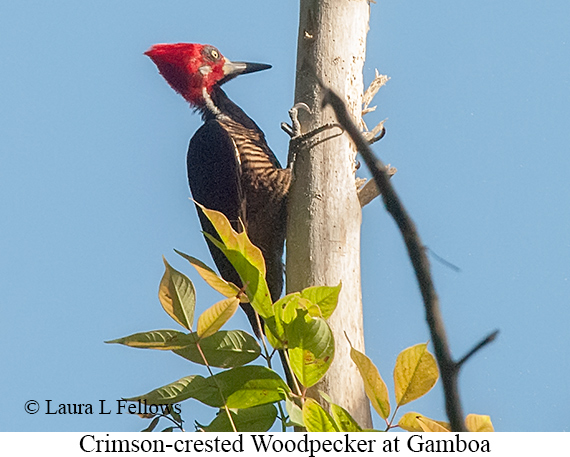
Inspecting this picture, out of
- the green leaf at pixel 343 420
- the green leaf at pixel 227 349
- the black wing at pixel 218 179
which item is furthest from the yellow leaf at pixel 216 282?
the black wing at pixel 218 179

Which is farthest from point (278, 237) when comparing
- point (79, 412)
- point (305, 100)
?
point (79, 412)

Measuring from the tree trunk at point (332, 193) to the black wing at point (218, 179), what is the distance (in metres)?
0.90

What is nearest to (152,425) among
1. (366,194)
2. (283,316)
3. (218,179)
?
(283,316)

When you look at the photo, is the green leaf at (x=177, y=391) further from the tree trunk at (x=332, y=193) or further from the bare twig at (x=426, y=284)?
the bare twig at (x=426, y=284)

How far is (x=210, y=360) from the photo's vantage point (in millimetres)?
1711

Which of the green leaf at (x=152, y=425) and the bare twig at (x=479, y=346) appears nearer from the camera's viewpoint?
the bare twig at (x=479, y=346)

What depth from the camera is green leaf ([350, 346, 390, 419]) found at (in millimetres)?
1563

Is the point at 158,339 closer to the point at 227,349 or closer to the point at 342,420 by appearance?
the point at 227,349

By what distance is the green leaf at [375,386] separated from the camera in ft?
5.13

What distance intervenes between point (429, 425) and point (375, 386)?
0.53 ft

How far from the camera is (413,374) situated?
154 cm

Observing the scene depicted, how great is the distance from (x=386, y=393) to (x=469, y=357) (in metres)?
0.82

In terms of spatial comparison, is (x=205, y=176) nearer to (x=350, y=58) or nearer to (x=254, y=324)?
(x=254, y=324)
